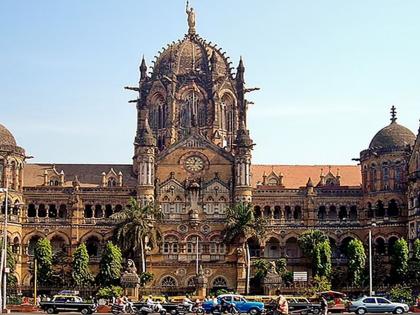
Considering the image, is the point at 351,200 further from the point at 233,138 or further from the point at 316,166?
the point at 233,138

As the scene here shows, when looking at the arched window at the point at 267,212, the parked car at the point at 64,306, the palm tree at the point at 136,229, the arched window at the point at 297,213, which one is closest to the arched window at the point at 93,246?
the palm tree at the point at 136,229

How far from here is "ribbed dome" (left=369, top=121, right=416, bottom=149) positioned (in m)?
99.2

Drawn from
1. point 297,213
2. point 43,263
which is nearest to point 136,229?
point 43,263

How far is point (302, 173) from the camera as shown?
10788 centimetres

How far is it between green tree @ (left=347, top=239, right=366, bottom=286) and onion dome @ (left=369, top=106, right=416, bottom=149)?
42.8 ft

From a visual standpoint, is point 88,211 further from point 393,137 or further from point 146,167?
point 393,137

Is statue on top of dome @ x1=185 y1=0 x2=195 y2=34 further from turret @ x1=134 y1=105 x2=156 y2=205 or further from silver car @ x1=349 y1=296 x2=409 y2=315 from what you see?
silver car @ x1=349 y1=296 x2=409 y2=315

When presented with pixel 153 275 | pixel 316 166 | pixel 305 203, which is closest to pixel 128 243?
pixel 153 275

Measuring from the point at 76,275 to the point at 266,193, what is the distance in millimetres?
23276

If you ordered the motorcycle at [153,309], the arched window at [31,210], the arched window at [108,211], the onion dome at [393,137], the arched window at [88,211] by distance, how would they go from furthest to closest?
the arched window at [108,211] < the arched window at [88,211] < the arched window at [31,210] < the onion dome at [393,137] < the motorcycle at [153,309]

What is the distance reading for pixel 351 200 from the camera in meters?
102

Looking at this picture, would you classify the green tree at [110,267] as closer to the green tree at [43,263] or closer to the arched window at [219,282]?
the green tree at [43,263]

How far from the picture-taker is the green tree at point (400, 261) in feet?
292

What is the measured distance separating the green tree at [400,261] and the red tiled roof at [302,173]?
1666 cm
